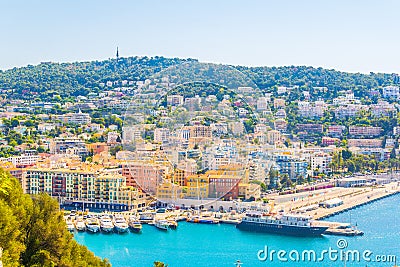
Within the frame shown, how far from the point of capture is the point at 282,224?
9.98 meters

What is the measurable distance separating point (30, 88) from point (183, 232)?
17999mm

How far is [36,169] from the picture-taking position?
12531 millimetres

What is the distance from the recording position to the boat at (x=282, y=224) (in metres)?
9.82

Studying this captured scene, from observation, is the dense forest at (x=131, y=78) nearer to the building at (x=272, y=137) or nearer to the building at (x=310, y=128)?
the building at (x=310, y=128)

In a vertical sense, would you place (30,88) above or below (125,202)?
above

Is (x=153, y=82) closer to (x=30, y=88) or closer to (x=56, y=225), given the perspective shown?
(x=56, y=225)

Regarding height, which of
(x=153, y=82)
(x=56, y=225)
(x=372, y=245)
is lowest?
(x=372, y=245)

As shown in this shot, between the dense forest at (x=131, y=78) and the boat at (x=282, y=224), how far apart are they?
47.4 ft

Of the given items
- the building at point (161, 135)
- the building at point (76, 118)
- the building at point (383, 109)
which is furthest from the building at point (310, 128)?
the building at point (161, 135)

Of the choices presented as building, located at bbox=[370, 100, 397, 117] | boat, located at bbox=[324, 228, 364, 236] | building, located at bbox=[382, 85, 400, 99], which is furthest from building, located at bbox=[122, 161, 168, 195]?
building, located at bbox=[382, 85, 400, 99]

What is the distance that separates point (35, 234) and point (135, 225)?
6920 mm

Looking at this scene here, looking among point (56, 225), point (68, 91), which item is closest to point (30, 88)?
point (68, 91)

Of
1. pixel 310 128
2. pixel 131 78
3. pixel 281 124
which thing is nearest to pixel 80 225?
pixel 281 124

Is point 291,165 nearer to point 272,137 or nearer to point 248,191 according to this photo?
point 272,137
